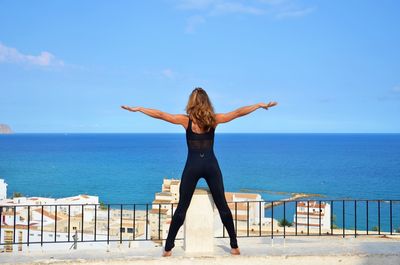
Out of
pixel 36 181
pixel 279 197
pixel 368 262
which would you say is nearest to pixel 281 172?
pixel 279 197

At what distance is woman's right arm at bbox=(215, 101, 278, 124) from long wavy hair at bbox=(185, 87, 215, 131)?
0.12 metres

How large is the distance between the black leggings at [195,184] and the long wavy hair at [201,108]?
0.36m

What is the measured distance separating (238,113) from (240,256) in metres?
1.66

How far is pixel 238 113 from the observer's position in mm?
5121

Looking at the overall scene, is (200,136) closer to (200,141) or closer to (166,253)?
(200,141)

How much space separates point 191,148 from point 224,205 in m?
0.77

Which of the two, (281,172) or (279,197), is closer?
(279,197)

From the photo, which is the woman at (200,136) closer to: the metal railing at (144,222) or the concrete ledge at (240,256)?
the concrete ledge at (240,256)

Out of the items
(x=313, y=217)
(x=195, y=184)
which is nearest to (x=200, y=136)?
(x=195, y=184)

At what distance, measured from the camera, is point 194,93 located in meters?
5.07

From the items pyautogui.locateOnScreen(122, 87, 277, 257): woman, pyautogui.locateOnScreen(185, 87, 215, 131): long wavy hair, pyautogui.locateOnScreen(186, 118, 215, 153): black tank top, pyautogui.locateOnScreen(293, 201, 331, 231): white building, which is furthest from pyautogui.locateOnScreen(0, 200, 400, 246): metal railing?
pyautogui.locateOnScreen(185, 87, 215, 131): long wavy hair

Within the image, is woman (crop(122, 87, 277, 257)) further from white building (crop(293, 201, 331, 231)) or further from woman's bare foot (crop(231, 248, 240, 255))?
white building (crop(293, 201, 331, 231))

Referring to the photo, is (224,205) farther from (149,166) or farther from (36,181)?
(149,166)

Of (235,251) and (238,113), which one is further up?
(238,113)
